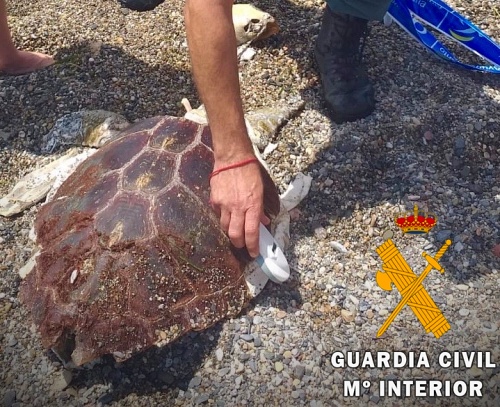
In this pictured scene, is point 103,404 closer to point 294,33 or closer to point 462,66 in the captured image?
point 294,33

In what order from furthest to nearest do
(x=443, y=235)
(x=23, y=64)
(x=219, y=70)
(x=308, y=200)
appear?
(x=23, y=64), (x=308, y=200), (x=443, y=235), (x=219, y=70)

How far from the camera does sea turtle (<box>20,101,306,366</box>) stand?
1299 millimetres

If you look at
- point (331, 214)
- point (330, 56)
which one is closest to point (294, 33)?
point (330, 56)

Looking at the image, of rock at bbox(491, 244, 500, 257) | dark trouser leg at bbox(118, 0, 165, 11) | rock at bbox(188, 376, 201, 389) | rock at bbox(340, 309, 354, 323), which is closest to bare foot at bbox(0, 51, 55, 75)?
dark trouser leg at bbox(118, 0, 165, 11)

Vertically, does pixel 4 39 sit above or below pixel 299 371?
above

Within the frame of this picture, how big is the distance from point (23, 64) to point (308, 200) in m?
1.32

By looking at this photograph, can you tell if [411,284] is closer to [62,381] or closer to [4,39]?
[62,381]

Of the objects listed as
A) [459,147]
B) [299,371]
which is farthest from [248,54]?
[299,371]

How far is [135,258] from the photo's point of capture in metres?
1.33

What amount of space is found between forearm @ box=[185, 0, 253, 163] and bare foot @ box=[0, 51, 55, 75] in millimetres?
1108

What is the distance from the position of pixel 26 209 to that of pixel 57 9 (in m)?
1.17

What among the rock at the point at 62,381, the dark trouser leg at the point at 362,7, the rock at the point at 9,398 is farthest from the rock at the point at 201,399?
the dark trouser leg at the point at 362,7

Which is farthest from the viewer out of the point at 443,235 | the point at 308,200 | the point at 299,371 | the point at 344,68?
the point at 344,68

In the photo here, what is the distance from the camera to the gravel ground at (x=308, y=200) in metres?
1.40
